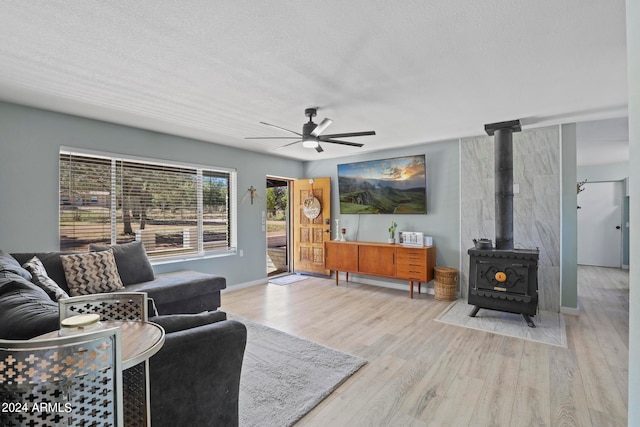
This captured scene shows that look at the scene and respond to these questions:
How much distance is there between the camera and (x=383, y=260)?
495 cm

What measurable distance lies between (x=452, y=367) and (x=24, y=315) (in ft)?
9.30

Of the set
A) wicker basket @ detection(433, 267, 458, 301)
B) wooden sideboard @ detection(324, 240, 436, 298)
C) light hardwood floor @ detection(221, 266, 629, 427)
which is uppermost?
wooden sideboard @ detection(324, 240, 436, 298)

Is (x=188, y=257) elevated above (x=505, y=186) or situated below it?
below

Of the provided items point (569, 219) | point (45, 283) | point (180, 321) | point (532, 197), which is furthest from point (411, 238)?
point (45, 283)

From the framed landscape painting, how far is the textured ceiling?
4.75 feet

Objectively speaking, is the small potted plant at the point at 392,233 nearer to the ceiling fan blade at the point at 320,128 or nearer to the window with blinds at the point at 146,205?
the ceiling fan blade at the point at 320,128

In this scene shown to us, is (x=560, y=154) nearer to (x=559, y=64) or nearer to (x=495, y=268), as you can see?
(x=495, y=268)

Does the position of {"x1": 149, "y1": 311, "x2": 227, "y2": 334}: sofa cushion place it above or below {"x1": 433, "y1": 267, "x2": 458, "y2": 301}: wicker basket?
above

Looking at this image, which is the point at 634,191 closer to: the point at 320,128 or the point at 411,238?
the point at 320,128

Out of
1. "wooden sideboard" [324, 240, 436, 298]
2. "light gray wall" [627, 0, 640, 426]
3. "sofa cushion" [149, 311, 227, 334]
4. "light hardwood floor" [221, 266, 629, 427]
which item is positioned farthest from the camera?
"wooden sideboard" [324, 240, 436, 298]

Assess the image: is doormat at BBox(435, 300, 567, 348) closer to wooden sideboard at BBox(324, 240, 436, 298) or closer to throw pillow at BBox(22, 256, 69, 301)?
wooden sideboard at BBox(324, 240, 436, 298)

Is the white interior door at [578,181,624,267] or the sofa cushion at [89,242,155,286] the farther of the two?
the white interior door at [578,181,624,267]

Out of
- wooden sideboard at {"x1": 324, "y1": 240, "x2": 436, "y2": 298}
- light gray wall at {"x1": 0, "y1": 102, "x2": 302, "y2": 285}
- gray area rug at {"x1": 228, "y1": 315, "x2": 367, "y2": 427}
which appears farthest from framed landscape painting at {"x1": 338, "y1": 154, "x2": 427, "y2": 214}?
gray area rug at {"x1": 228, "y1": 315, "x2": 367, "y2": 427}

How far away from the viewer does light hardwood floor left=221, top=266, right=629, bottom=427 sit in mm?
1946
